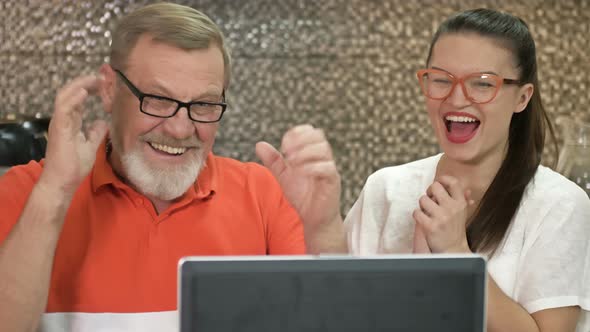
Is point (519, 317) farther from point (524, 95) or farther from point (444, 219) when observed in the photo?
point (524, 95)

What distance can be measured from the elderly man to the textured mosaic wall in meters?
1.13

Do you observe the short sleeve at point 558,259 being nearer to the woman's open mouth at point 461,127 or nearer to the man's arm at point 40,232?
the woman's open mouth at point 461,127

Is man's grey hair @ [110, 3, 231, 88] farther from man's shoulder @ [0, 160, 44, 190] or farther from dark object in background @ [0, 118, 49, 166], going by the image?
dark object in background @ [0, 118, 49, 166]

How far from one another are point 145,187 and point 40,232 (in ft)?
1.01

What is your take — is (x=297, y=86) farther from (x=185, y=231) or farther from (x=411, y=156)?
(x=185, y=231)

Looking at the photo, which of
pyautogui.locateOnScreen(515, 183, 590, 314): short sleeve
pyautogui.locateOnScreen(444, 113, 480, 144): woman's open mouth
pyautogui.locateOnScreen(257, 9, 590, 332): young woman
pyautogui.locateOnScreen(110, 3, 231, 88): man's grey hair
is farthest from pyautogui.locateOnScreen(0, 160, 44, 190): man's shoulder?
pyautogui.locateOnScreen(515, 183, 590, 314): short sleeve

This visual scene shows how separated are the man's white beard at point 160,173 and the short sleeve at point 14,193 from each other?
21 cm

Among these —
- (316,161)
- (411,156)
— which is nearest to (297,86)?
(411,156)

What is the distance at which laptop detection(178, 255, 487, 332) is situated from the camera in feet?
2.36

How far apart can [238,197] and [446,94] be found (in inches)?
22.1

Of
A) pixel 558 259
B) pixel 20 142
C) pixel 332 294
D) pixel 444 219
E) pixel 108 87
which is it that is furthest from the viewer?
pixel 20 142

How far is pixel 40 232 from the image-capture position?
1.31m

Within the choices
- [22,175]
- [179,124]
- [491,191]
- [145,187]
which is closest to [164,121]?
[179,124]

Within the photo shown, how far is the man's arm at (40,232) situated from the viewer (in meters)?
1.31
